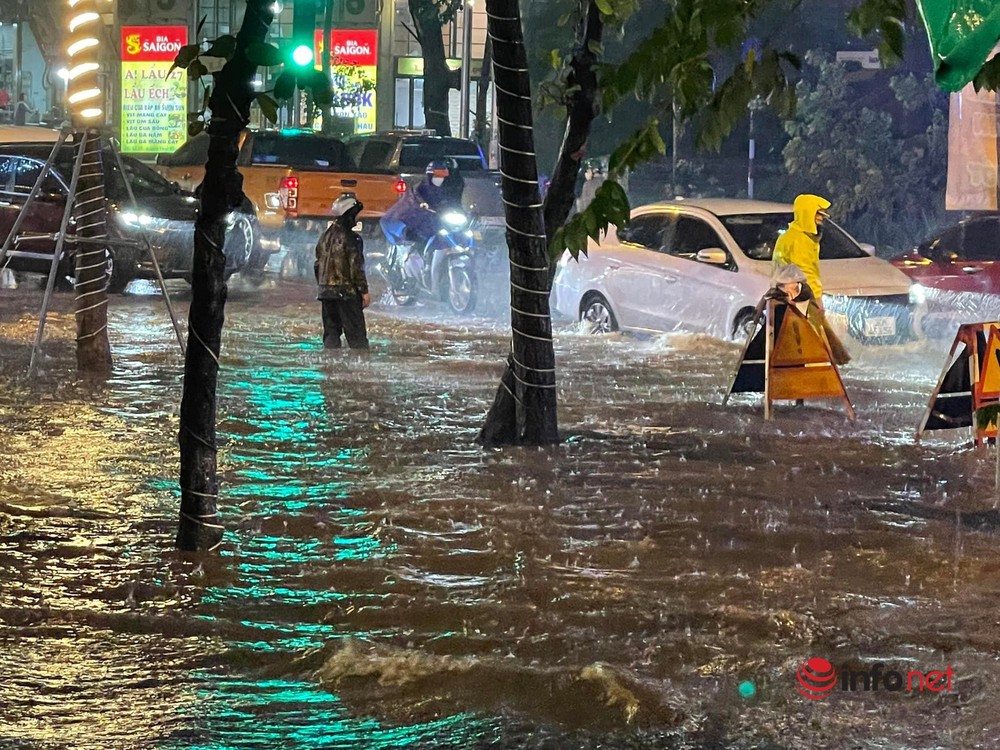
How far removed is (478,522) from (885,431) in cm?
434

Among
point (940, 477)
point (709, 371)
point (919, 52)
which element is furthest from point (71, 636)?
point (919, 52)

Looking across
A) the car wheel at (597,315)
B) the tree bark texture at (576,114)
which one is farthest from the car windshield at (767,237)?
the tree bark texture at (576,114)

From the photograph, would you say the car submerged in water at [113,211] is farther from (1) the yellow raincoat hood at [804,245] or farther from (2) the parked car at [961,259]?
(1) the yellow raincoat hood at [804,245]

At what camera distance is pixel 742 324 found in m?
15.9

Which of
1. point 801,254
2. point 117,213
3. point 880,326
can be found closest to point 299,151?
point 117,213

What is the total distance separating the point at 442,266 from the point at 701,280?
18.3 ft

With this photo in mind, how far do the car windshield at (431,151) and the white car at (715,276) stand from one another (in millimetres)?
11046

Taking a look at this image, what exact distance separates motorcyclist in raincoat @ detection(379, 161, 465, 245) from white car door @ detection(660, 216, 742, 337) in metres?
4.85

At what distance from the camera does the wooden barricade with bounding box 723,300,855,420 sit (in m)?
11.9

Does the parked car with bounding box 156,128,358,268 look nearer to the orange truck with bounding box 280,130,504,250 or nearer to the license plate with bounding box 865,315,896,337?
the orange truck with bounding box 280,130,504,250

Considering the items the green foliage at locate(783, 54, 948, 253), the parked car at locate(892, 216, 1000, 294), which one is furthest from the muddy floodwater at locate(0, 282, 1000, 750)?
the green foliage at locate(783, 54, 948, 253)

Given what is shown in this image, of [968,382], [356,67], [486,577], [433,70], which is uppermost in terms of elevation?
[356,67]

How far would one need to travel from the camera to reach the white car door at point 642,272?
663 inches

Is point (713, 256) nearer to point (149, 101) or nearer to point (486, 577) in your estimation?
point (486, 577)
